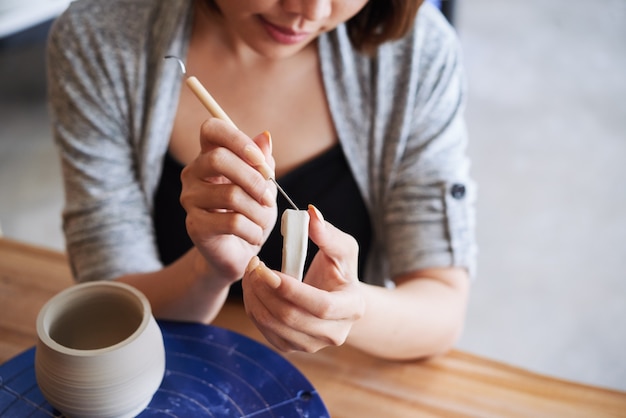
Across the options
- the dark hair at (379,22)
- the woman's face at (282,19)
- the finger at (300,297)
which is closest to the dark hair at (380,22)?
the dark hair at (379,22)

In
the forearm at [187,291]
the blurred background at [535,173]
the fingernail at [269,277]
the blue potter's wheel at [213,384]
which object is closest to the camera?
the fingernail at [269,277]

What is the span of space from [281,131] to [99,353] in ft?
1.50

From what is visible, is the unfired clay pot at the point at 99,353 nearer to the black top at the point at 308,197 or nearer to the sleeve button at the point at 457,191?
the black top at the point at 308,197

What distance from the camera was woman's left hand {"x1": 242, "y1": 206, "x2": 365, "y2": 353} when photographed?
21.5 inches

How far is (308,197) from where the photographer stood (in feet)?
3.10

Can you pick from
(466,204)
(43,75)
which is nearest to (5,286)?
(466,204)

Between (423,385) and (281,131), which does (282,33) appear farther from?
(423,385)

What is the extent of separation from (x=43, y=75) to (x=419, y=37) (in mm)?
2254

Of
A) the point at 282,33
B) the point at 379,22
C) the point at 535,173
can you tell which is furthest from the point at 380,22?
the point at 535,173

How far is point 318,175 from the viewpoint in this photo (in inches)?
37.1

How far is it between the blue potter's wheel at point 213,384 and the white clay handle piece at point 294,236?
18 cm

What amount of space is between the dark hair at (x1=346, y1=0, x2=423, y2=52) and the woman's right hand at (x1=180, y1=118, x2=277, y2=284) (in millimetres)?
341

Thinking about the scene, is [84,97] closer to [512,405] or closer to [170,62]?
[170,62]

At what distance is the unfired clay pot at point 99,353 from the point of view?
58cm
